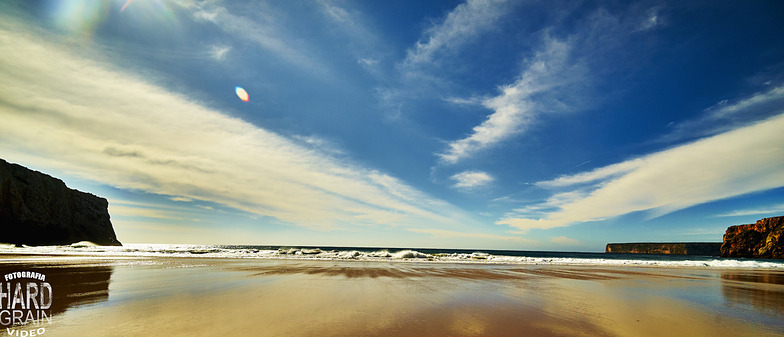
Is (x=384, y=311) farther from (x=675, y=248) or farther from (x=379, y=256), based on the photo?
(x=675, y=248)

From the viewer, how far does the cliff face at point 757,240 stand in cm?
5791

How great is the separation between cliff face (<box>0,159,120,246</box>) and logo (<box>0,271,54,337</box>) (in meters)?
55.9

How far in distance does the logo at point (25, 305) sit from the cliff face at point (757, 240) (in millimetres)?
100661

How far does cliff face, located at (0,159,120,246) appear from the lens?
140 ft

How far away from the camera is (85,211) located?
62156mm

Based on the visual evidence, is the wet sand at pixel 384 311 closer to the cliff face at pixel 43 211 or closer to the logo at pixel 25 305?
the logo at pixel 25 305

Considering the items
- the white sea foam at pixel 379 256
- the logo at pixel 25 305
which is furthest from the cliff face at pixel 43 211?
the logo at pixel 25 305

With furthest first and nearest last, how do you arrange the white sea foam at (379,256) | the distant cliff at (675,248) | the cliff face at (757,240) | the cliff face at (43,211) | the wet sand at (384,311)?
the distant cliff at (675,248), the cliff face at (757,240), the cliff face at (43,211), the white sea foam at (379,256), the wet sand at (384,311)

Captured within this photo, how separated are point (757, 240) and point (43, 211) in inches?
5866

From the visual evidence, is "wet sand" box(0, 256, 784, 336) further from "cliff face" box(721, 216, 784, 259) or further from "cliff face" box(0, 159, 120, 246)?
"cliff face" box(721, 216, 784, 259)

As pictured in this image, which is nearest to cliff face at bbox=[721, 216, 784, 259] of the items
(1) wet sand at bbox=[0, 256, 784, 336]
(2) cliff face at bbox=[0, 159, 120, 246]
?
(1) wet sand at bbox=[0, 256, 784, 336]

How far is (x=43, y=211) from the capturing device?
49188 mm

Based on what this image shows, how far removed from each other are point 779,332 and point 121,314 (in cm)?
1392

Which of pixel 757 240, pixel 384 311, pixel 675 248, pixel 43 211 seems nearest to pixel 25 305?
pixel 384 311
